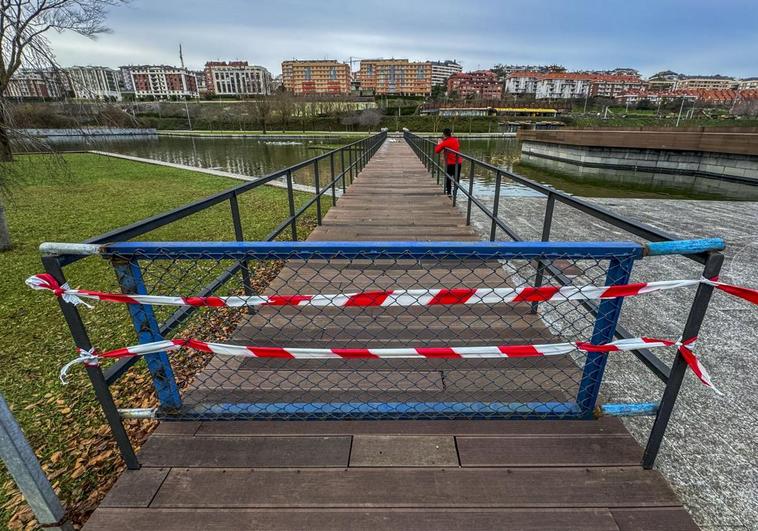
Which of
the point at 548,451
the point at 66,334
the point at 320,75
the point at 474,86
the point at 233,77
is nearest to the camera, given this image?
the point at 548,451

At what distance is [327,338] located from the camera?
3064 mm

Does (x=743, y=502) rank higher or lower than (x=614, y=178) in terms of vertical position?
higher

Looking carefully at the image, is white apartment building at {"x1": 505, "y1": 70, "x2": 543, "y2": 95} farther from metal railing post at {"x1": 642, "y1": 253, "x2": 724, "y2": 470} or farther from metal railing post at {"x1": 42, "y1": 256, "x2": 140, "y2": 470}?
metal railing post at {"x1": 42, "y1": 256, "x2": 140, "y2": 470}

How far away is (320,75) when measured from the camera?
13600cm

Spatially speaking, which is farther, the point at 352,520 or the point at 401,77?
the point at 401,77

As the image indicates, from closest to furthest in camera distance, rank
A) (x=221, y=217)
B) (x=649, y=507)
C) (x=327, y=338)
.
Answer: (x=649, y=507)
(x=327, y=338)
(x=221, y=217)

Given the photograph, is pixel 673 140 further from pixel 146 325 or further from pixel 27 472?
pixel 27 472

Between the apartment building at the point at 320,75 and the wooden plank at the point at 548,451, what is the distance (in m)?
147

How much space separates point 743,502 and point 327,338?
8.60 ft

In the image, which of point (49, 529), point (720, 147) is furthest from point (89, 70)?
point (720, 147)

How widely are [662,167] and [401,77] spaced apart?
13396cm

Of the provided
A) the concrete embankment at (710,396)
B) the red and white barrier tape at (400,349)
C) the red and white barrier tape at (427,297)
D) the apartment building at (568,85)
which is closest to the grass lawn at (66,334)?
the red and white barrier tape at (400,349)

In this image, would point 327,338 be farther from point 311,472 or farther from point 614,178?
point 614,178

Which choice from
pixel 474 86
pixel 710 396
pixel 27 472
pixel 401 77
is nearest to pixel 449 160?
pixel 710 396
